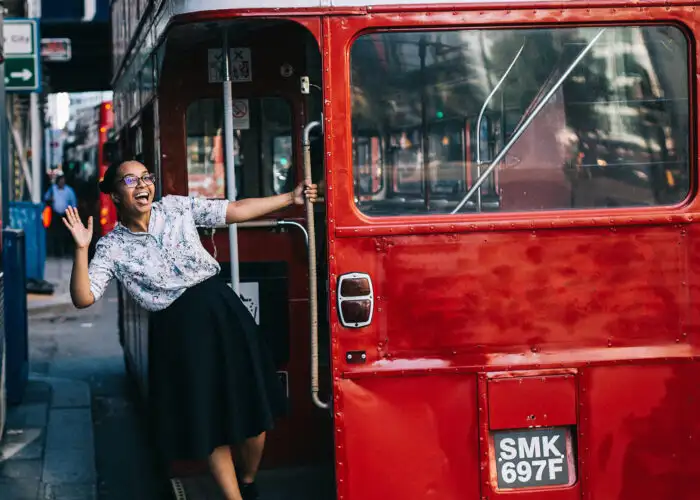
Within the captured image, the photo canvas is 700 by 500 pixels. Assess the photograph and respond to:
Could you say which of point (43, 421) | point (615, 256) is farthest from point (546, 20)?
point (43, 421)

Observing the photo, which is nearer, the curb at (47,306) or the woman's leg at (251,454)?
the woman's leg at (251,454)

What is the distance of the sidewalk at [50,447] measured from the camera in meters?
6.64

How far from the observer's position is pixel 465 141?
4691 mm

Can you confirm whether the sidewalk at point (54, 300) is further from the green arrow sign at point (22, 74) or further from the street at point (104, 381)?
the green arrow sign at point (22, 74)

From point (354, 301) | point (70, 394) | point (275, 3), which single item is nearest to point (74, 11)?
point (70, 394)

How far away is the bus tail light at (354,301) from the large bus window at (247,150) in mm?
1588

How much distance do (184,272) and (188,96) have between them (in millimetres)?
1242

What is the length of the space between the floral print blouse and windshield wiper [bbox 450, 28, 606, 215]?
3.71 ft

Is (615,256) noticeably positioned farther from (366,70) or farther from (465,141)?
(366,70)

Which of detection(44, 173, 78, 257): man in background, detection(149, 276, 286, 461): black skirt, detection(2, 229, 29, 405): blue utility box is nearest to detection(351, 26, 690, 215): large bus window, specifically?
detection(149, 276, 286, 461): black skirt

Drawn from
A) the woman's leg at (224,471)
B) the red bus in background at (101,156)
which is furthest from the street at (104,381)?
the red bus in background at (101,156)

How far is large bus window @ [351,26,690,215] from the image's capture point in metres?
4.68

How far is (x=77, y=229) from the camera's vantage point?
16.3ft

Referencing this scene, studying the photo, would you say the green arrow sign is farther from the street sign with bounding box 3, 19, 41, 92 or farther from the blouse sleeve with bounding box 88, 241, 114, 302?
the blouse sleeve with bounding box 88, 241, 114, 302
